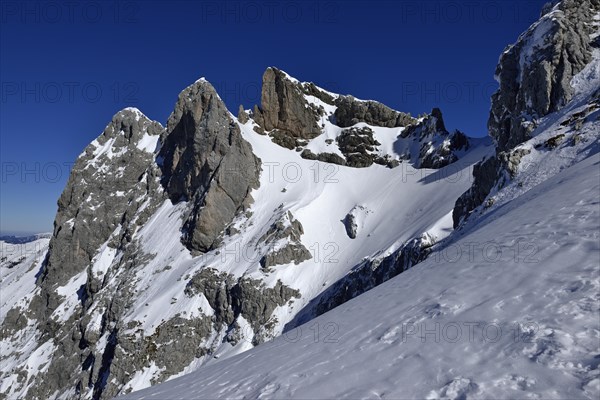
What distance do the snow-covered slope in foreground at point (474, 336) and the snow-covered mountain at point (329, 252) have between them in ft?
0.14

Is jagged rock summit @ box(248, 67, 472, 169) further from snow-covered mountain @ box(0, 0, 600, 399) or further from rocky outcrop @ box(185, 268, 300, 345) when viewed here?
rocky outcrop @ box(185, 268, 300, 345)

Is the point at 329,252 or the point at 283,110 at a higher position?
the point at 283,110

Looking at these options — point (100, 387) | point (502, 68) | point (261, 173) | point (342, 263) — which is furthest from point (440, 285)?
point (261, 173)

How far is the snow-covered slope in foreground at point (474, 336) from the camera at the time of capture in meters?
5.03

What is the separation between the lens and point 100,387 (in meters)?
48.1

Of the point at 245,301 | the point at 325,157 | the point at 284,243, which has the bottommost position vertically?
the point at 245,301

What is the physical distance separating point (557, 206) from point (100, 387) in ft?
182

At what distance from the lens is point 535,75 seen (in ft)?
103

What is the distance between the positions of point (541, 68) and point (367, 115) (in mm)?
50623

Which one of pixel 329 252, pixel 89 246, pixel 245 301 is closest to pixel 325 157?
pixel 329 252

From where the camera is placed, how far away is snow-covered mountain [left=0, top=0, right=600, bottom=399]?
6336 millimetres

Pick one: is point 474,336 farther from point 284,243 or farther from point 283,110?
point 283,110

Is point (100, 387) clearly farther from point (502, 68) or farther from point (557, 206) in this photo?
point (502, 68)

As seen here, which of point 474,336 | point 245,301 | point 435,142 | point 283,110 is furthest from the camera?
point 283,110
